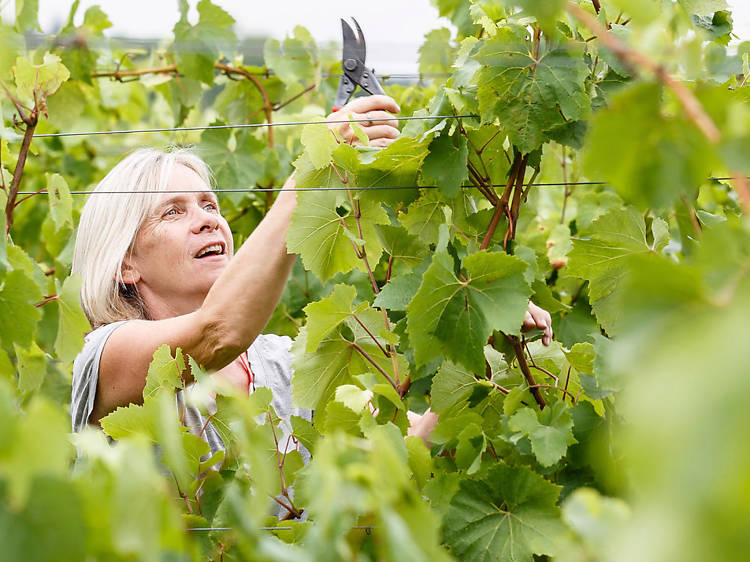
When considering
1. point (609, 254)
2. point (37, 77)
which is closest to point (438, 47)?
point (37, 77)

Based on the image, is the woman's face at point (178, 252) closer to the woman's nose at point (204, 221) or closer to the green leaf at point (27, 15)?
the woman's nose at point (204, 221)

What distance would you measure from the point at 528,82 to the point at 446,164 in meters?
0.15

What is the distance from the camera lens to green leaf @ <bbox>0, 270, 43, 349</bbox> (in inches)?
36.8

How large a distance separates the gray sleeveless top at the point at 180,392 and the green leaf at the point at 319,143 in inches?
15.4

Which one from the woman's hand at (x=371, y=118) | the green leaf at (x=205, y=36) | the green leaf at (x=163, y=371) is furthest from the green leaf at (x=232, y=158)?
the green leaf at (x=163, y=371)

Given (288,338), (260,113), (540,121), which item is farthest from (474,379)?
(260,113)

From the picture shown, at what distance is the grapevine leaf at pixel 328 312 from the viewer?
1.15 m

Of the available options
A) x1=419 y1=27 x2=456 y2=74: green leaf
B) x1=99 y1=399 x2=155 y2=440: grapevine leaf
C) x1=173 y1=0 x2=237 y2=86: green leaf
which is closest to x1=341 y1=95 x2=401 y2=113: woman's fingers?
x1=99 y1=399 x2=155 y2=440: grapevine leaf

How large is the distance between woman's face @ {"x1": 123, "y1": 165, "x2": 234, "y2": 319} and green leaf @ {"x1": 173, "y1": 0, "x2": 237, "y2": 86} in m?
0.61

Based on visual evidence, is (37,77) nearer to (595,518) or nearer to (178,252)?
(178,252)

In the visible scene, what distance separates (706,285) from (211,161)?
2011mm

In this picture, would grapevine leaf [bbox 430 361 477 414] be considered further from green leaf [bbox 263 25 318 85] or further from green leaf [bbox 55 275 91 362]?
green leaf [bbox 263 25 318 85]

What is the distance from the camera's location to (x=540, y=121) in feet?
3.79

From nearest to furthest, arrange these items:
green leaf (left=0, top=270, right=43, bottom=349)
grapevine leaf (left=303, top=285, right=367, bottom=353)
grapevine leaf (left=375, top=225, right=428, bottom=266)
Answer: green leaf (left=0, top=270, right=43, bottom=349)
grapevine leaf (left=303, top=285, right=367, bottom=353)
grapevine leaf (left=375, top=225, right=428, bottom=266)
